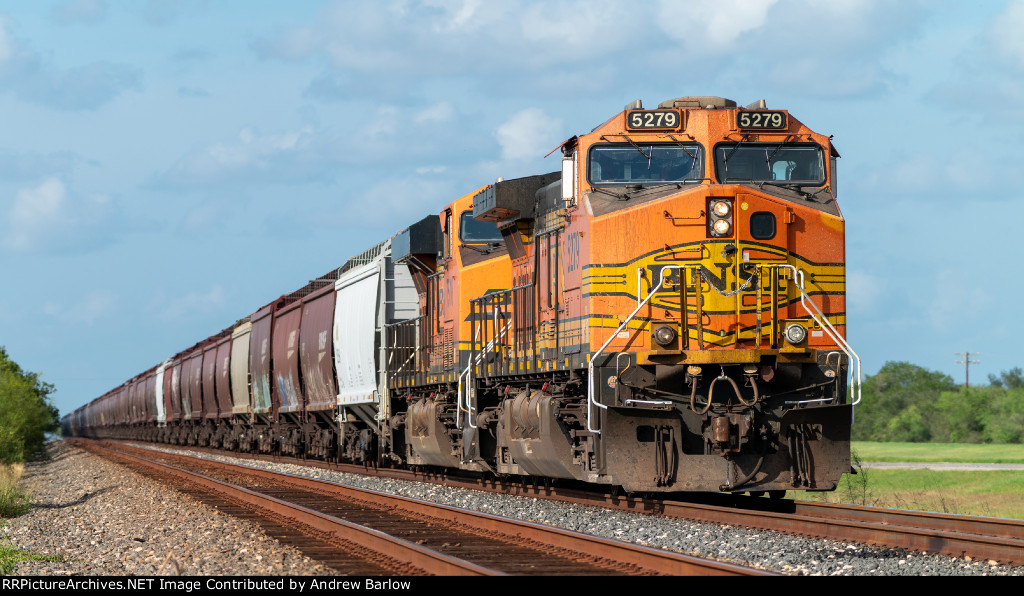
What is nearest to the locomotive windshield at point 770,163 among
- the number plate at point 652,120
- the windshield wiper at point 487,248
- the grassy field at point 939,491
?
the number plate at point 652,120

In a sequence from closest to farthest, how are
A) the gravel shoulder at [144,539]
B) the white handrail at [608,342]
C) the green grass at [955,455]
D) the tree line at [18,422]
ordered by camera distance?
the gravel shoulder at [144,539] → the white handrail at [608,342] → the tree line at [18,422] → the green grass at [955,455]

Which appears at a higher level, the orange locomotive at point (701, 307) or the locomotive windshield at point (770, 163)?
the locomotive windshield at point (770, 163)

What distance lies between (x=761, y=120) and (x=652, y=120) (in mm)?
1246

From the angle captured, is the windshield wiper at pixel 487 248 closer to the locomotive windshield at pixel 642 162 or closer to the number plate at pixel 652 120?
the locomotive windshield at pixel 642 162

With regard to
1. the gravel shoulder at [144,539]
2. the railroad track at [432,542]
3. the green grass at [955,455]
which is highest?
the railroad track at [432,542]

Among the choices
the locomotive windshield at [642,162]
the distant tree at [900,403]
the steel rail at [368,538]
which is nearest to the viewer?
the steel rail at [368,538]

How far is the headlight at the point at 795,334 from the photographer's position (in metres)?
12.5

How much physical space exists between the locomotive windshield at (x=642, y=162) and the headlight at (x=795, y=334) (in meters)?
2.04

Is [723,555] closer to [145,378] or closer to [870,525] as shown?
[870,525]

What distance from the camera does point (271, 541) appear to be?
11.3 meters

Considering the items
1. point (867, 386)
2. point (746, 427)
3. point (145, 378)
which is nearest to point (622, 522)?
point (746, 427)

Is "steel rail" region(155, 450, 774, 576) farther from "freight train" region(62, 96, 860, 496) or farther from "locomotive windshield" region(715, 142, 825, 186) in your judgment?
"locomotive windshield" region(715, 142, 825, 186)

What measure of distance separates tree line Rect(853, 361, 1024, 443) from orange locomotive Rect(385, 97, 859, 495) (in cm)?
5678
